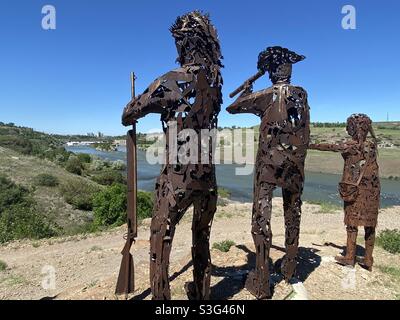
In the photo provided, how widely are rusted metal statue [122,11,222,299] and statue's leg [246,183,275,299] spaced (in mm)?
1325

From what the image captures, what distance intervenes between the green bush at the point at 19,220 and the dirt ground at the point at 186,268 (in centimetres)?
95

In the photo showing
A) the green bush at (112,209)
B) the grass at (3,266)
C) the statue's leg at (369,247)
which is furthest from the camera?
the green bush at (112,209)

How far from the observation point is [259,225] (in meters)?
6.12

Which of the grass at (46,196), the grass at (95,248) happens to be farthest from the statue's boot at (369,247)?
the grass at (46,196)

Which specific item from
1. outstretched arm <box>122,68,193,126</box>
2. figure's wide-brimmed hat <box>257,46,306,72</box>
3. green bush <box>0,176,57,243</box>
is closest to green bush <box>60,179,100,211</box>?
green bush <box>0,176,57,243</box>

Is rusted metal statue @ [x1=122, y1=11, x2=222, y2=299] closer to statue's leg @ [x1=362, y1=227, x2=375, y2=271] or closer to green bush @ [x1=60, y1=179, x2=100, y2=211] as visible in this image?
statue's leg @ [x1=362, y1=227, x2=375, y2=271]

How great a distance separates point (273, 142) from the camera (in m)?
6.19

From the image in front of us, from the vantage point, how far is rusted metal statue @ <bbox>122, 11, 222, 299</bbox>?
478cm

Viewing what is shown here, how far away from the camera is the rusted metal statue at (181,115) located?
4.78 m

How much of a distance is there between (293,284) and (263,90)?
10.9ft

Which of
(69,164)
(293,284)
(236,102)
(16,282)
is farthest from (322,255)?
(69,164)

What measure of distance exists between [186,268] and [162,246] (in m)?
3.14

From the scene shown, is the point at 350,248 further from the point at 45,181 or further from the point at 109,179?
the point at 109,179

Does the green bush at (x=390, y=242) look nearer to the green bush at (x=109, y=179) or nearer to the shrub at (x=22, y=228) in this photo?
the shrub at (x=22, y=228)
